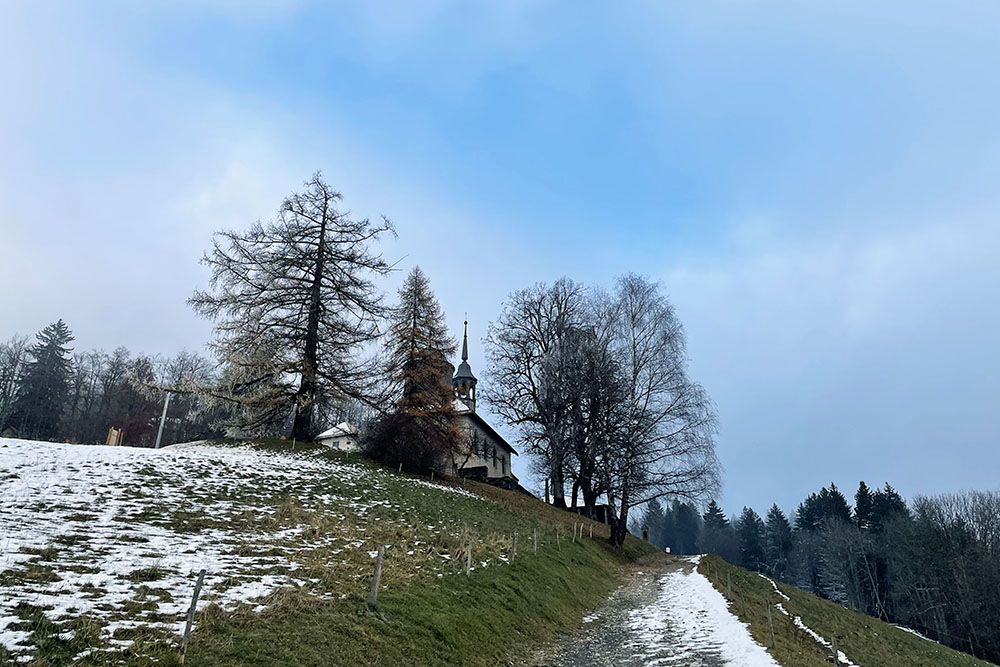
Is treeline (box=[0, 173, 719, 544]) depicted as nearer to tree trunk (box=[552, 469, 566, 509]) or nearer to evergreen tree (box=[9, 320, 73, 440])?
tree trunk (box=[552, 469, 566, 509])

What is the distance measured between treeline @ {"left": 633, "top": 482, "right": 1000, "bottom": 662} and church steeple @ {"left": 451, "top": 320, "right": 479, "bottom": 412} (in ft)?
56.4

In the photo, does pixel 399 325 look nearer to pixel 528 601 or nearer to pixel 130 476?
pixel 130 476

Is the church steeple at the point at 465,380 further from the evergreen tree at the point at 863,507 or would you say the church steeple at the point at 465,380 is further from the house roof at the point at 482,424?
the evergreen tree at the point at 863,507

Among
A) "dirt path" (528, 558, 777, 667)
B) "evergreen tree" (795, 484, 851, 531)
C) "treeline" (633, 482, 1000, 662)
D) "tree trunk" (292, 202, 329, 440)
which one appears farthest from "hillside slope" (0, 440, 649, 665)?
"evergreen tree" (795, 484, 851, 531)

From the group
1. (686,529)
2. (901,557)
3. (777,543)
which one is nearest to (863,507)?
(777,543)

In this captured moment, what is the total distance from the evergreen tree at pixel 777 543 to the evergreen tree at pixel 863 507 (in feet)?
47.2

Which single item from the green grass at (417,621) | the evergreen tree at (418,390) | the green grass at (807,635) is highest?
the evergreen tree at (418,390)

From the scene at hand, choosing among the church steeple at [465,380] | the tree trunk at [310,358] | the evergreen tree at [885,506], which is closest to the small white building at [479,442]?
the church steeple at [465,380]

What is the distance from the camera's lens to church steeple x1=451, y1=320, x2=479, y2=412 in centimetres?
4981

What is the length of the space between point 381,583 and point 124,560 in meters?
4.39

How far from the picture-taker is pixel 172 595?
329 inches

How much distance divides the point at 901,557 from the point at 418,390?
57.7 meters

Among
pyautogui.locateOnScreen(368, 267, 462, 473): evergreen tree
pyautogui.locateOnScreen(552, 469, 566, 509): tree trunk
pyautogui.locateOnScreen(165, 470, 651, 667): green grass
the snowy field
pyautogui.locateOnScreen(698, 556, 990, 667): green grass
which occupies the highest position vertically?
pyautogui.locateOnScreen(368, 267, 462, 473): evergreen tree

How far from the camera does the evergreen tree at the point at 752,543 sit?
99.9 meters
